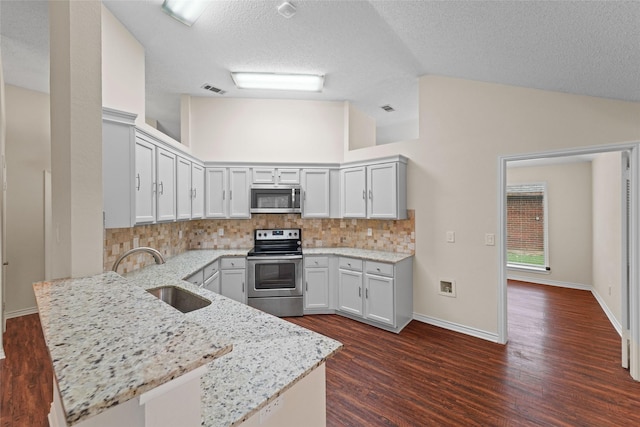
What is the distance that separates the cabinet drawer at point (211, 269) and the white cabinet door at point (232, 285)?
15 centimetres

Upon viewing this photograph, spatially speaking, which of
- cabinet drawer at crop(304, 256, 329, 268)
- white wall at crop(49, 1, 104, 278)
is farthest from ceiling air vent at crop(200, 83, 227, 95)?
cabinet drawer at crop(304, 256, 329, 268)

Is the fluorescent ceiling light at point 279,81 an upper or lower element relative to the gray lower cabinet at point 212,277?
upper

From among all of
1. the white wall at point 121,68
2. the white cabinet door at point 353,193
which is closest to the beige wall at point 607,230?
the white cabinet door at point 353,193

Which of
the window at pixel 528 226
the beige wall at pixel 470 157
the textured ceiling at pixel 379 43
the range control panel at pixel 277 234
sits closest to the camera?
the textured ceiling at pixel 379 43

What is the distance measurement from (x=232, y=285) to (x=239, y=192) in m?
1.28

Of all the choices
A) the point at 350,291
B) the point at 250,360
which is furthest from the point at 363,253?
the point at 250,360

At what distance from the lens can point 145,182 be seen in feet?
7.95

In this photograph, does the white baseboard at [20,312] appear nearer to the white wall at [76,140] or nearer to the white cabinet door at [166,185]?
the white cabinet door at [166,185]

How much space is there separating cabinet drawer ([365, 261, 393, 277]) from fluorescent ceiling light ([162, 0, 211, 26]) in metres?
3.01

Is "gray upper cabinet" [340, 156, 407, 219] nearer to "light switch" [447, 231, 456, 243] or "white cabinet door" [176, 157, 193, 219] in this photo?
"light switch" [447, 231, 456, 243]

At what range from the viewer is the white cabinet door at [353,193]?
3777 mm

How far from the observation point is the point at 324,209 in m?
4.04

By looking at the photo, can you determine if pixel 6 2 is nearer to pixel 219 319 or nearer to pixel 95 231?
pixel 95 231

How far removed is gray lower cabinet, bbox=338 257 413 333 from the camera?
3.26 m
